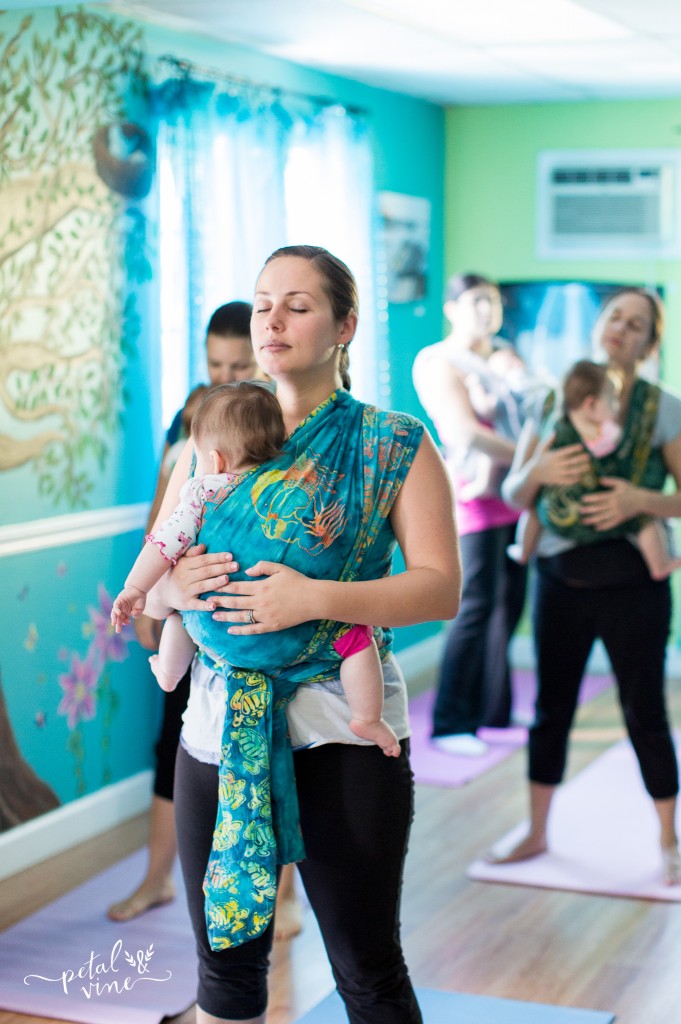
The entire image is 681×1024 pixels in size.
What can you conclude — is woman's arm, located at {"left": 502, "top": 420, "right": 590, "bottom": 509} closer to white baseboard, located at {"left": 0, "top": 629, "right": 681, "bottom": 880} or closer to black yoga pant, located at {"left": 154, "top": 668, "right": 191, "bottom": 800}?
black yoga pant, located at {"left": 154, "top": 668, "right": 191, "bottom": 800}

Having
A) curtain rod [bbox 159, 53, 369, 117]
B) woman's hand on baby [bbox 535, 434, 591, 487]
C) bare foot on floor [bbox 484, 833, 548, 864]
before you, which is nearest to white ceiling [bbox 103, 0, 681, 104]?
curtain rod [bbox 159, 53, 369, 117]

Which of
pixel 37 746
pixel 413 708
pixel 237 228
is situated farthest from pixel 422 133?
pixel 37 746

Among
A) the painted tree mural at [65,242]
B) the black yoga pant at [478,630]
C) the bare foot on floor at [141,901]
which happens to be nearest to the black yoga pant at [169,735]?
the bare foot on floor at [141,901]

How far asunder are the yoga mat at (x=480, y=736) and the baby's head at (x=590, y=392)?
1495mm

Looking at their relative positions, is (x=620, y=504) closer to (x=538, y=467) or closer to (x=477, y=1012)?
(x=538, y=467)

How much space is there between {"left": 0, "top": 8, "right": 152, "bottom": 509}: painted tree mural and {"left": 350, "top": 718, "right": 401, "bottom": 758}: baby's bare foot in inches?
75.1

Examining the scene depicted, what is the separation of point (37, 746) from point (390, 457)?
211cm

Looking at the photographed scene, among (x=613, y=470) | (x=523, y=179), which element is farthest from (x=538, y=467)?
(x=523, y=179)

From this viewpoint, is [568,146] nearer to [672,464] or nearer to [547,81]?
Result: [547,81]

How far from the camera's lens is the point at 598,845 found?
3.76 m

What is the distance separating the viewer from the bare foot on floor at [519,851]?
11.9 ft

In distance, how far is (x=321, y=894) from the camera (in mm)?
1870

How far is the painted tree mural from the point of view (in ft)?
11.3

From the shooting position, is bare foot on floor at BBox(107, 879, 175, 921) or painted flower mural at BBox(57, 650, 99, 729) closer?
Result: bare foot on floor at BBox(107, 879, 175, 921)
